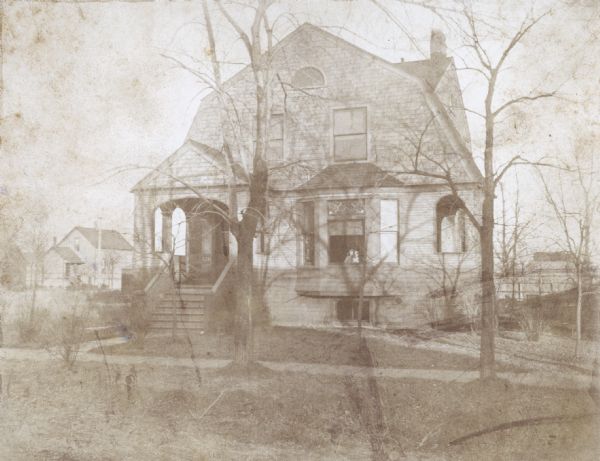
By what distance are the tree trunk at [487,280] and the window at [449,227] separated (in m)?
4.91

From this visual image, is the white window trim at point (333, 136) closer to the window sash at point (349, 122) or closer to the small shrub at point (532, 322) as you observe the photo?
the window sash at point (349, 122)

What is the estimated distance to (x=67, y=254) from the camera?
6773mm

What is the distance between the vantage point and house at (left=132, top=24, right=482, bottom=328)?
11.3 meters

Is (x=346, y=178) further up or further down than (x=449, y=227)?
further up

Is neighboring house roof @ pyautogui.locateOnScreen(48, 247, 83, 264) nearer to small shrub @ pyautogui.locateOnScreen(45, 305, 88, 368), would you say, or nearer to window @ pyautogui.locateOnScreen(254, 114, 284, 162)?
small shrub @ pyautogui.locateOnScreen(45, 305, 88, 368)

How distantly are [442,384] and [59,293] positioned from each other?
5.59m

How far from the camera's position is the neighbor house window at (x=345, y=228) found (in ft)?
41.4

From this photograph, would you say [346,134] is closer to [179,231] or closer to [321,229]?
[321,229]

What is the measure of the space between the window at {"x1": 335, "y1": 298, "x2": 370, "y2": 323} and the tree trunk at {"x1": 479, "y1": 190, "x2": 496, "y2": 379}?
5322mm

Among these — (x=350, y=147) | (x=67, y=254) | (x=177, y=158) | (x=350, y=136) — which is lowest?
(x=67, y=254)

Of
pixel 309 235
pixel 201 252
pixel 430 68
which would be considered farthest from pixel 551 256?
pixel 201 252

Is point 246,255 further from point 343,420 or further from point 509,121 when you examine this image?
point 509,121

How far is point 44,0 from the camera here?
20.2 ft

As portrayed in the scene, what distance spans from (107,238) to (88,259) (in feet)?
1.43
